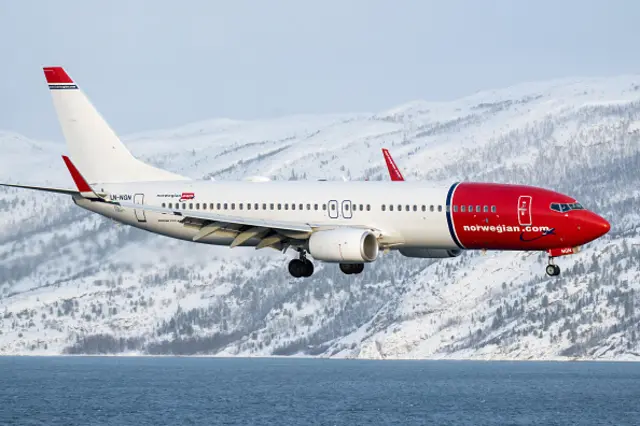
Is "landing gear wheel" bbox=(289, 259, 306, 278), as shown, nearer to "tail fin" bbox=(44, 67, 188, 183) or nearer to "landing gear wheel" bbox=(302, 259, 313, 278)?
"landing gear wheel" bbox=(302, 259, 313, 278)

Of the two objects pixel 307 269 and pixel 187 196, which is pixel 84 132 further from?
pixel 307 269

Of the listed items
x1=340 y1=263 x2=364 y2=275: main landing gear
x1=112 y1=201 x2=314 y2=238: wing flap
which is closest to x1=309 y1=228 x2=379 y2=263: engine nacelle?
x1=112 y1=201 x2=314 y2=238: wing flap

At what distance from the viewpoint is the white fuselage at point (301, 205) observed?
9294 cm

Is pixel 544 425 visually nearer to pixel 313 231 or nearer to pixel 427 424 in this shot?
pixel 427 424

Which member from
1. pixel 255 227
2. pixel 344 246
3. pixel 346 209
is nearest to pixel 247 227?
pixel 255 227

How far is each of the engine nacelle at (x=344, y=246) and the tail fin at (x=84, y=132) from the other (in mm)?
19579

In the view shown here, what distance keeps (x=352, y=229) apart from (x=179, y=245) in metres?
64.2

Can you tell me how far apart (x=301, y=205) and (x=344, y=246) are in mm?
6233

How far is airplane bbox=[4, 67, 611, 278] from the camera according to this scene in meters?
90.9

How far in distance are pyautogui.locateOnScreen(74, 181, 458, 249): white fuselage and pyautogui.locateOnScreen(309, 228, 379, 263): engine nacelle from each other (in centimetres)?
201

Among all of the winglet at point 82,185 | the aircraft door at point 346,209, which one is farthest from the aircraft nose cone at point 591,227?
the winglet at point 82,185

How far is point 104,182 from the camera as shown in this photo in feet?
346

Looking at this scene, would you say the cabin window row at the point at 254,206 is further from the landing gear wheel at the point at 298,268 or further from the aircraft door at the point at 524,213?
the aircraft door at the point at 524,213

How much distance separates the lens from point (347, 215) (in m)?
94.7
